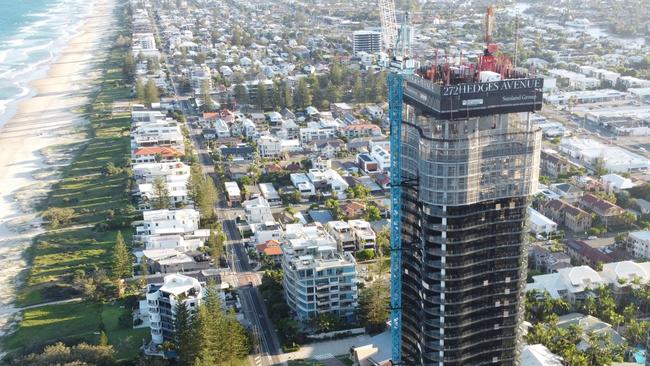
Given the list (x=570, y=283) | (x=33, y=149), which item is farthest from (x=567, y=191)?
(x=33, y=149)

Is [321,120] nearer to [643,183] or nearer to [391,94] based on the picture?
[643,183]

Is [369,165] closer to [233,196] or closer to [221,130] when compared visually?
[233,196]

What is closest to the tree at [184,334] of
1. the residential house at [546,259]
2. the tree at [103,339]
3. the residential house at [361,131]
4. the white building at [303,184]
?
the tree at [103,339]

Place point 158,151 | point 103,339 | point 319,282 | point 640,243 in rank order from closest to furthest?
point 103,339, point 319,282, point 640,243, point 158,151

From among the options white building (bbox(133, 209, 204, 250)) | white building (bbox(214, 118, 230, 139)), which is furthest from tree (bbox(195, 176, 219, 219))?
white building (bbox(214, 118, 230, 139))

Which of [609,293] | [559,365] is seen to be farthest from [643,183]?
[559,365]

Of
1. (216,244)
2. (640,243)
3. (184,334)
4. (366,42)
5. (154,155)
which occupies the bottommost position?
(640,243)

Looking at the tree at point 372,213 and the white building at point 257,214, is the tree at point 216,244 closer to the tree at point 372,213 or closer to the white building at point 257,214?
the white building at point 257,214
